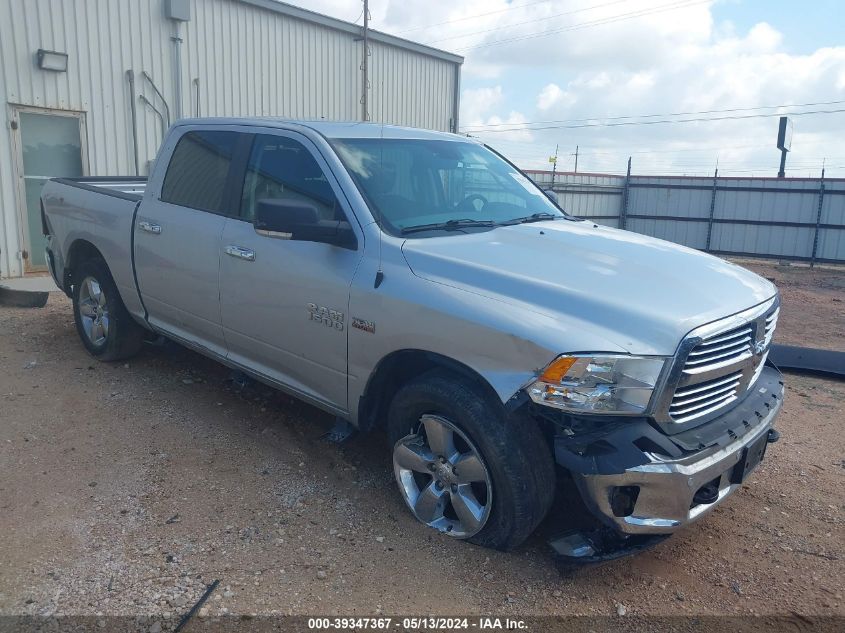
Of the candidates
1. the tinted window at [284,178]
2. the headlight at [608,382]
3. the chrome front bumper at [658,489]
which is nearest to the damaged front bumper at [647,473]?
the chrome front bumper at [658,489]

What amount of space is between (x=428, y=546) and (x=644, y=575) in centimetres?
101

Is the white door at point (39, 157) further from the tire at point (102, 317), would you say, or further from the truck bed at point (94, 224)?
the tire at point (102, 317)

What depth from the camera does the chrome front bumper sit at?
282 cm

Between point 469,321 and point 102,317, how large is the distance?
4.04 meters

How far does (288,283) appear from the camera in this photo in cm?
400

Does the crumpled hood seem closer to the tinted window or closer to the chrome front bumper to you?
the chrome front bumper

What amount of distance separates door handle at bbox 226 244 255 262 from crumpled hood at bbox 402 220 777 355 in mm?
1122

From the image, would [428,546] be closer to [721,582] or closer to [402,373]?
[402,373]

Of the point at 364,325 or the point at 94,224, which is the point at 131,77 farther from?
the point at 364,325

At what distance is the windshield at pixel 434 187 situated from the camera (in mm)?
3926

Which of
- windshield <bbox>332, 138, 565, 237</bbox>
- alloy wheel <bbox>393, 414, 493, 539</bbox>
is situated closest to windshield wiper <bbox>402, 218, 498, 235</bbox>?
windshield <bbox>332, 138, 565, 237</bbox>

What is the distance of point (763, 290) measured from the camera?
3.73 m

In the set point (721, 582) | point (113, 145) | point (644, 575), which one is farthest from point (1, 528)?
point (113, 145)

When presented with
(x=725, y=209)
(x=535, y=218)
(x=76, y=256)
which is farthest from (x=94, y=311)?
(x=725, y=209)
